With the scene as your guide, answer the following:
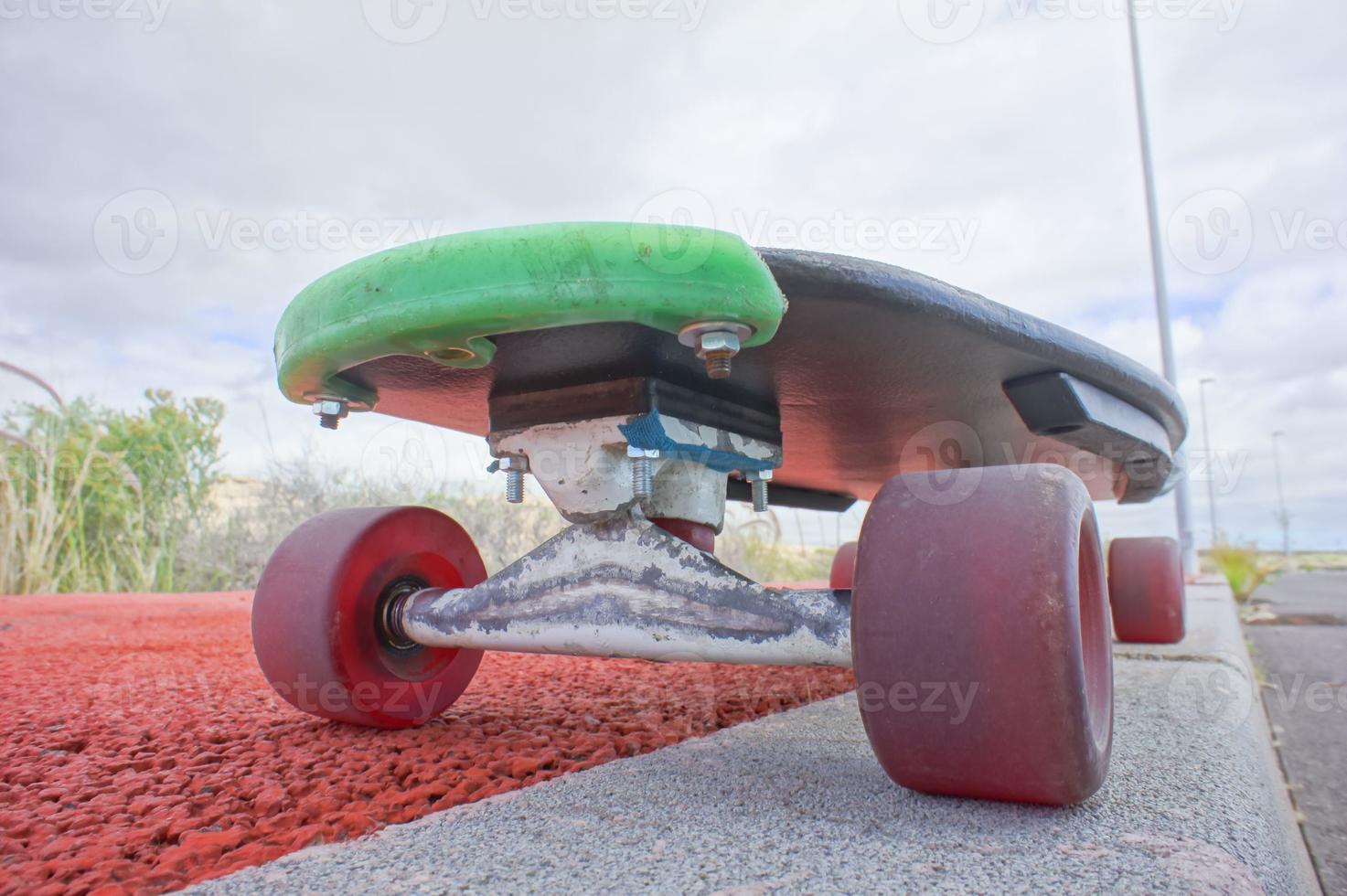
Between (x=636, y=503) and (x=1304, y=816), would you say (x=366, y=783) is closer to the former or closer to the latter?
(x=636, y=503)

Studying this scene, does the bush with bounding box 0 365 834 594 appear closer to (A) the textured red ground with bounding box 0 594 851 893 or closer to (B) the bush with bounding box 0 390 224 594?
(B) the bush with bounding box 0 390 224 594

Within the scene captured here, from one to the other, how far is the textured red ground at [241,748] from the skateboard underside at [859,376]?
62 cm

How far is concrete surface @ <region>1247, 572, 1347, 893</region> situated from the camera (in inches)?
66.3

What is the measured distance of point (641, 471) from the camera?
1436 millimetres

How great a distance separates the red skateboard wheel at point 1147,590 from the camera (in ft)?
10.1

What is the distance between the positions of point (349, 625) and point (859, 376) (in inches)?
43.2

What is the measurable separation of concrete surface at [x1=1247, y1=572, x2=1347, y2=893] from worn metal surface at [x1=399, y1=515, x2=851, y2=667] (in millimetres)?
1021

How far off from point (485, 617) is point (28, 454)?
17.8ft

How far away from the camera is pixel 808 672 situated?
255cm

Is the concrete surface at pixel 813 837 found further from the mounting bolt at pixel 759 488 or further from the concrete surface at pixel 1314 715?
the mounting bolt at pixel 759 488

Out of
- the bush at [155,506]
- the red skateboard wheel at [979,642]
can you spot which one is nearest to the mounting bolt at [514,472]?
the red skateboard wheel at [979,642]

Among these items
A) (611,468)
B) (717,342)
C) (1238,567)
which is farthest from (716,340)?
(1238,567)

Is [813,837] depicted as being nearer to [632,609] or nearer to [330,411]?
[632,609]

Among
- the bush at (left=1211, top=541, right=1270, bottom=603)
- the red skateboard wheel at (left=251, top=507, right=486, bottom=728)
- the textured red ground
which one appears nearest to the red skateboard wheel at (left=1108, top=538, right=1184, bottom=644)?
the textured red ground
